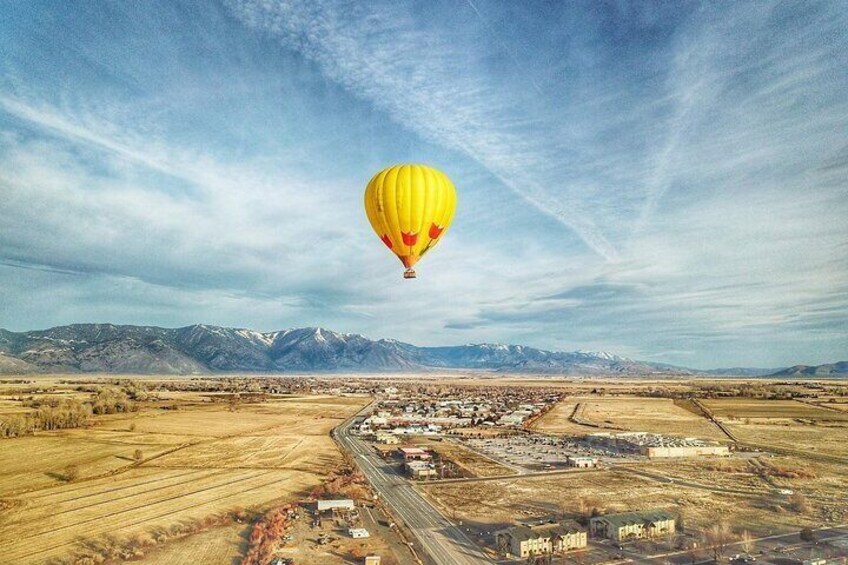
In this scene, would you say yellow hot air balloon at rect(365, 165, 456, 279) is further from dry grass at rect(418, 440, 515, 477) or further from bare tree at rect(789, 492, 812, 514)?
bare tree at rect(789, 492, 812, 514)

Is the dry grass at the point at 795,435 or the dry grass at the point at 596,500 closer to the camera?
the dry grass at the point at 596,500

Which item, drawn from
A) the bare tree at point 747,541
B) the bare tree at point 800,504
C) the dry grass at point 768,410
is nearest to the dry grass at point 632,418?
the dry grass at point 768,410

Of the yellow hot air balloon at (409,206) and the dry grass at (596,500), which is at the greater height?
the yellow hot air balloon at (409,206)

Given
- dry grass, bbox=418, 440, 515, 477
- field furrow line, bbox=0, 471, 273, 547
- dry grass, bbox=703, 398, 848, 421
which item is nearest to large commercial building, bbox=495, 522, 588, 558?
dry grass, bbox=418, 440, 515, 477

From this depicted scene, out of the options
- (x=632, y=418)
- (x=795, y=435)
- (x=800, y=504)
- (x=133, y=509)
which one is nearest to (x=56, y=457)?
(x=133, y=509)

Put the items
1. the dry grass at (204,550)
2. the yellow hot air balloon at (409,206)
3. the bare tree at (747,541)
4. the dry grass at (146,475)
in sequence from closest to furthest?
1. the dry grass at (204,550)
2. the bare tree at (747,541)
3. the yellow hot air balloon at (409,206)
4. the dry grass at (146,475)

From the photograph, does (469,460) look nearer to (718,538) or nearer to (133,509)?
(718,538)

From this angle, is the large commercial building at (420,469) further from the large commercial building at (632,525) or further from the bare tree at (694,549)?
the bare tree at (694,549)
